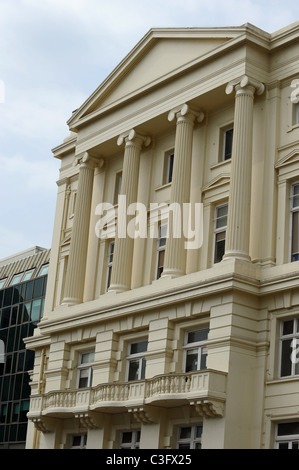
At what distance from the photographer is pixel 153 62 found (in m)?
38.9

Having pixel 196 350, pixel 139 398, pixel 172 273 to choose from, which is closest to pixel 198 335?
pixel 196 350

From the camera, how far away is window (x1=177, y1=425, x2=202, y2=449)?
31.7 meters

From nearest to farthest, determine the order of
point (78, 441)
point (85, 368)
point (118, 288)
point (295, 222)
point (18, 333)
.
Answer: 1. point (295, 222)
2. point (118, 288)
3. point (78, 441)
4. point (85, 368)
5. point (18, 333)

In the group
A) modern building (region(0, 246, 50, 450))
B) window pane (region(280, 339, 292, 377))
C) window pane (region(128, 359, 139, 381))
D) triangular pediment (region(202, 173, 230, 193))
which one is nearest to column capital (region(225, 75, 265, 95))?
triangular pediment (region(202, 173, 230, 193))

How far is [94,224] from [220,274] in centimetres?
1021

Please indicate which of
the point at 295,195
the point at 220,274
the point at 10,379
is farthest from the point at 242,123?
the point at 10,379

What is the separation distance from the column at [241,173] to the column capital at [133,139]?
579cm

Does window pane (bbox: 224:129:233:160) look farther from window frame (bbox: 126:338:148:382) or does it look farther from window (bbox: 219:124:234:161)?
window frame (bbox: 126:338:148:382)

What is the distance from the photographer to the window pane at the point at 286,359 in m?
30.6

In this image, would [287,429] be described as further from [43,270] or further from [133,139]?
[43,270]

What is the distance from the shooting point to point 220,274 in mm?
31750

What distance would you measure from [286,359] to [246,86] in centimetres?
1027
